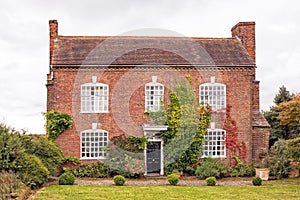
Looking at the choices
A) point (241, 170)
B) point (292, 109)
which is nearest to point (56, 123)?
point (241, 170)

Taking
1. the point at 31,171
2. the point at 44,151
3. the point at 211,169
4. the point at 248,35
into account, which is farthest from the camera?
the point at 248,35

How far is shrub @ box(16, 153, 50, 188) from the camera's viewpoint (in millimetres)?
20453

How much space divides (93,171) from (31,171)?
6502 millimetres

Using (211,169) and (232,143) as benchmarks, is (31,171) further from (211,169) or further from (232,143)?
(232,143)

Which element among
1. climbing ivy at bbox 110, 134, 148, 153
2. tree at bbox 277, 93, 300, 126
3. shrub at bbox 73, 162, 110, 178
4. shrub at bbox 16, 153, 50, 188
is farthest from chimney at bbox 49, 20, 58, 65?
tree at bbox 277, 93, 300, 126

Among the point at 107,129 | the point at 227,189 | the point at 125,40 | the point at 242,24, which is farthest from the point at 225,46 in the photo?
the point at 227,189

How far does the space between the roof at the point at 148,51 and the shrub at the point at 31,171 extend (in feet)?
26.7

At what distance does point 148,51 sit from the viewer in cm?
2930

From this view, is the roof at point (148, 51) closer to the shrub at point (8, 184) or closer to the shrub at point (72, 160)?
the shrub at point (72, 160)

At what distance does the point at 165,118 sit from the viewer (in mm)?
27719

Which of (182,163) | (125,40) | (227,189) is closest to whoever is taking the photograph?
(227,189)

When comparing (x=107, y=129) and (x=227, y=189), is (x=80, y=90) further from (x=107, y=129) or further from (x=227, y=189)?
(x=227, y=189)

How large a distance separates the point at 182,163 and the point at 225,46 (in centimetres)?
836

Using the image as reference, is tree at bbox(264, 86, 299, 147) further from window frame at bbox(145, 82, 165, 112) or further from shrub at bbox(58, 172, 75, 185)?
shrub at bbox(58, 172, 75, 185)
